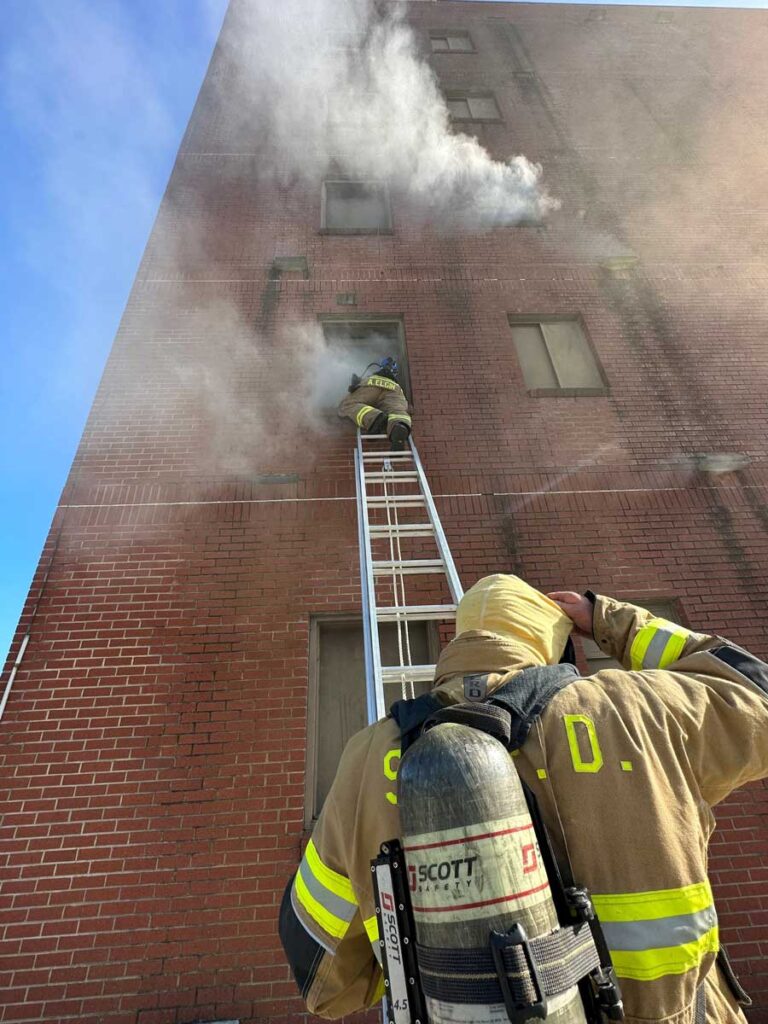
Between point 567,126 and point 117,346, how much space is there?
738 centimetres

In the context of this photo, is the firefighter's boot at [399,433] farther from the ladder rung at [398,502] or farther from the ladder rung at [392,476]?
the ladder rung at [398,502]

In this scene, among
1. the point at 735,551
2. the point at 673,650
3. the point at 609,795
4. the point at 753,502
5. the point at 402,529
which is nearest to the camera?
the point at 609,795

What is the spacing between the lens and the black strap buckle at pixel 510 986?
844 millimetres

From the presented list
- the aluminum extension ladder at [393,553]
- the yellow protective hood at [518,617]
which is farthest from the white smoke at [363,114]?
the yellow protective hood at [518,617]

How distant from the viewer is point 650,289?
6.21 m

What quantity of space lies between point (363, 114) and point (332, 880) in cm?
990

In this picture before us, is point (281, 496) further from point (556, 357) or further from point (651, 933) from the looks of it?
point (651, 933)

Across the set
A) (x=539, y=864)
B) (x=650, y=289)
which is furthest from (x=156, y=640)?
(x=650, y=289)

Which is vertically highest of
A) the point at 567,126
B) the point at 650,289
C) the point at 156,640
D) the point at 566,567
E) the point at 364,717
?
the point at 567,126

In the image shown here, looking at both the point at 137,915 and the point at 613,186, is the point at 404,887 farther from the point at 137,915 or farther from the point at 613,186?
the point at 613,186

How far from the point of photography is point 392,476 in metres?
4.48

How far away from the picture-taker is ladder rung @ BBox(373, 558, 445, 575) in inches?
131

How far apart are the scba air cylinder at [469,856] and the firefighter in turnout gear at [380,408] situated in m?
3.61

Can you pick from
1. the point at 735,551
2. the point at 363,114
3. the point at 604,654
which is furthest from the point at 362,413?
the point at 363,114
